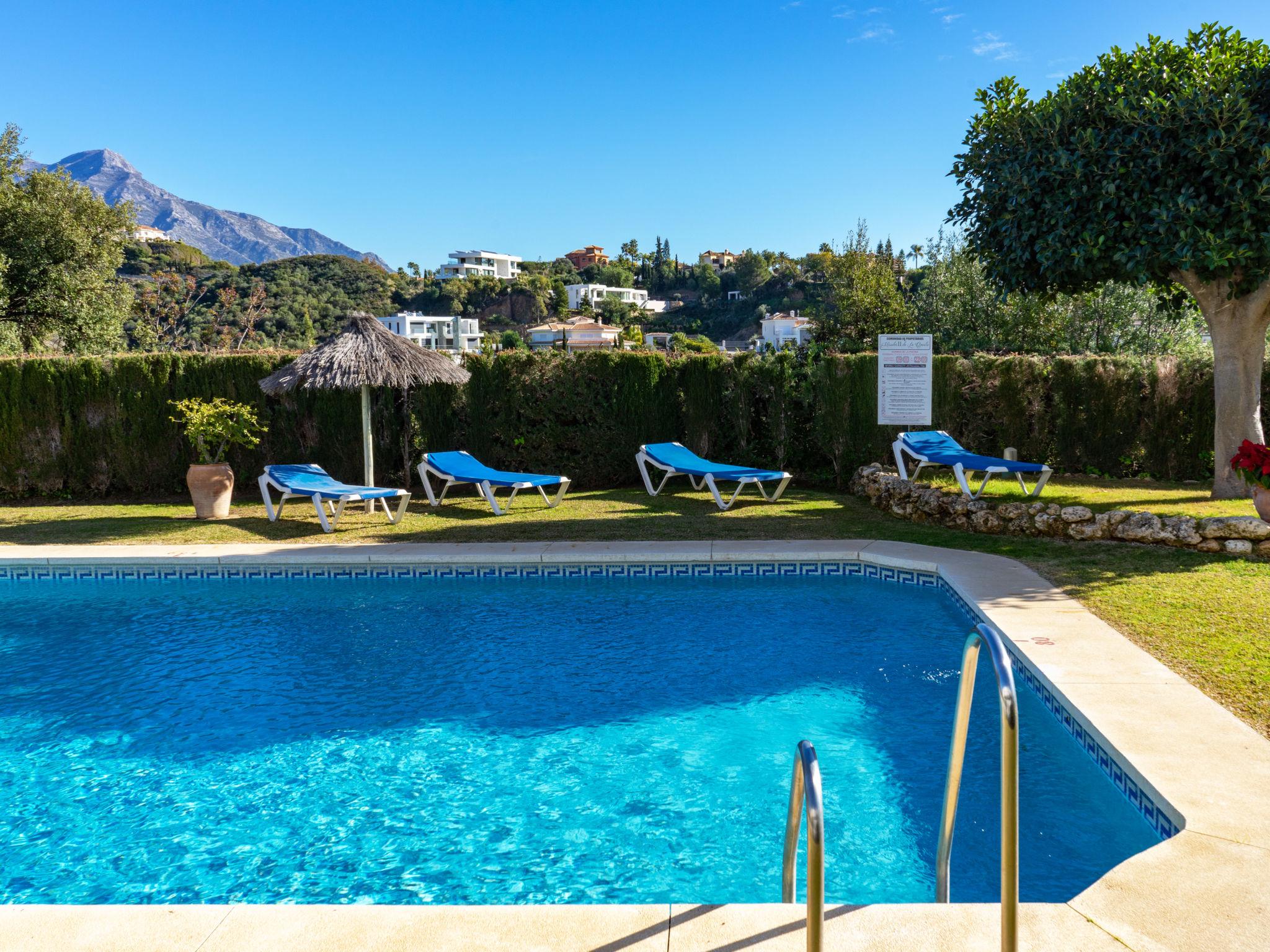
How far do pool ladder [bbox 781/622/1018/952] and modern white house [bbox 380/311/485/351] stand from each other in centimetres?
7130

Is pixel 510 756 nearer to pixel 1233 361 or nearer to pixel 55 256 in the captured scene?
pixel 1233 361

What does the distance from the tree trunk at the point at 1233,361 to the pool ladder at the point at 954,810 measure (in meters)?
9.38

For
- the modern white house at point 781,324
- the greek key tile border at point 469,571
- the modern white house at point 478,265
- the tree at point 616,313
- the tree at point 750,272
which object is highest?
the modern white house at point 478,265

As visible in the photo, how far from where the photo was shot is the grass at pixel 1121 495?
1019cm

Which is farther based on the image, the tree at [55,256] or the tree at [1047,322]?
the tree at [1047,322]

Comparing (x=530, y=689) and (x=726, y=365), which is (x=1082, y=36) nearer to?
(x=726, y=365)

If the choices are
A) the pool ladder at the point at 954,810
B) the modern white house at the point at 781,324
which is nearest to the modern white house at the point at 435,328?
the modern white house at the point at 781,324

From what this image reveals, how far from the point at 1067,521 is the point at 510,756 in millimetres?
6929

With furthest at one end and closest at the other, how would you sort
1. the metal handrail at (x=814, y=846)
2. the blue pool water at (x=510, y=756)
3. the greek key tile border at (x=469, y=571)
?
1. the greek key tile border at (x=469, y=571)
2. the blue pool water at (x=510, y=756)
3. the metal handrail at (x=814, y=846)

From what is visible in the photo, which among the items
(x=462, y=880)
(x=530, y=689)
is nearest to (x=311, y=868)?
(x=462, y=880)

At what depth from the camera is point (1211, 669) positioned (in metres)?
5.11

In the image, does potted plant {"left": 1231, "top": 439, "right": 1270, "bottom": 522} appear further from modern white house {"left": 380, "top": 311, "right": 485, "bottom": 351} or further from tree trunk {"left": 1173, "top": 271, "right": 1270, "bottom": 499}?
modern white house {"left": 380, "top": 311, "right": 485, "bottom": 351}

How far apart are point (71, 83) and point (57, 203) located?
26.6m

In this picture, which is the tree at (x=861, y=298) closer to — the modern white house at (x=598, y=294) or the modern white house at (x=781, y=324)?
the modern white house at (x=781, y=324)
